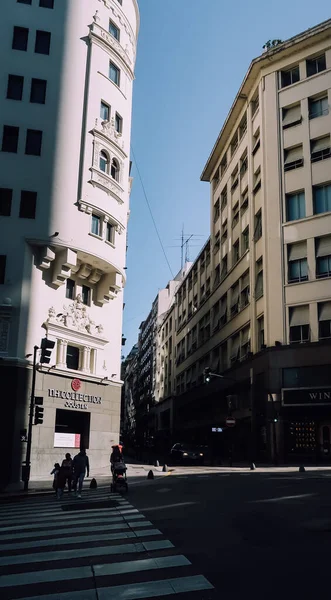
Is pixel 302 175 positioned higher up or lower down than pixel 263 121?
lower down

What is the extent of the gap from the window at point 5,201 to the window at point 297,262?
20737 millimetres

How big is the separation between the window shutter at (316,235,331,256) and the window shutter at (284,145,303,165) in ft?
23.1

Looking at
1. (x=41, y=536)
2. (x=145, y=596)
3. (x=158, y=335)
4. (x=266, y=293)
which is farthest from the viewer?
(x=158, y=335)

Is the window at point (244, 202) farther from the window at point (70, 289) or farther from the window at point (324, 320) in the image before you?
the window at point (70, 289)

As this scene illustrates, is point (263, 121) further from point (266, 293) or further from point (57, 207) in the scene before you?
point (57, 207)

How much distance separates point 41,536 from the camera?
11.1m

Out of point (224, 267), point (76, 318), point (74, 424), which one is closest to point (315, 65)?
point (224, 267)

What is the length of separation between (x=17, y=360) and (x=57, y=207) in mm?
8478

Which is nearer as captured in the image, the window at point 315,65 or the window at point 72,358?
the window at point 72,358

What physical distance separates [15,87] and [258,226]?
22.2 m

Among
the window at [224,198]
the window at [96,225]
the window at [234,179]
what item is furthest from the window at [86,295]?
the window at [224,198]

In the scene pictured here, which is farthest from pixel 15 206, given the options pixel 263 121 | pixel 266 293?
pixel 263 121

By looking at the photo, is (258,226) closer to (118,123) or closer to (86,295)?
(118,123)

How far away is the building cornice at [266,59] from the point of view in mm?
42438
